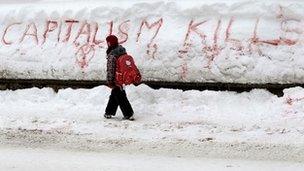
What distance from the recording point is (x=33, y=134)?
36.1 feet

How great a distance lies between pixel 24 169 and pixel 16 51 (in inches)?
299

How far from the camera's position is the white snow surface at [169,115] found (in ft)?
34.8

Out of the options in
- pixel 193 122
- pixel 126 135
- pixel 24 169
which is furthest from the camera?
pixel 193 122

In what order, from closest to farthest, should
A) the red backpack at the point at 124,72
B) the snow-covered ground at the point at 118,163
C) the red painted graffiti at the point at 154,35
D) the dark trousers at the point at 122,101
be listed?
1. the snow-covered ground at the point at 118,163
2. the red backpack at the point at 124,72
3. the dark trousers at the point at 122,101
4. the red painted graffiti at the point at 154,35

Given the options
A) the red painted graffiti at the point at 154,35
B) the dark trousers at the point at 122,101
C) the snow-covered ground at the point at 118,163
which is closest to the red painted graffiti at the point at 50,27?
the red painted graffiti at the point at 154,35

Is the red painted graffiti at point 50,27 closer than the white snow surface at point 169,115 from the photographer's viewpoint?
No

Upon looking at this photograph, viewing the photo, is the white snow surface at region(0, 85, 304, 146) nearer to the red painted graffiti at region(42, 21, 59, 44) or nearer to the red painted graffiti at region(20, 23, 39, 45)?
the red painted graffiti at region(42, 21, 59, 44)

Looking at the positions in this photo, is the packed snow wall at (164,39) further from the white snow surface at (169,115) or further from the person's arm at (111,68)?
the person's arm at (111,68)

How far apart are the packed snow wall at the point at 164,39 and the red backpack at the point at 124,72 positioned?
1945 mm

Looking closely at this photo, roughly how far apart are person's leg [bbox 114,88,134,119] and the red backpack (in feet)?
0.63

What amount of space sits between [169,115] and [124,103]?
3.34 ft

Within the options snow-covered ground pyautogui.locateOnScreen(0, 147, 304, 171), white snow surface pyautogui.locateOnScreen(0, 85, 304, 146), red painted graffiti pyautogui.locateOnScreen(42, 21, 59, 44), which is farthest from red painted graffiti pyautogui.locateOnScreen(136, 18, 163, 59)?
snow-covered ground pyautogui.locateOnScreen(0, 147, 304, 171)

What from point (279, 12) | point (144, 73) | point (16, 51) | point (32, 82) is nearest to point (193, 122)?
point (144, 73)

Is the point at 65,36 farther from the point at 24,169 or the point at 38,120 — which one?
the point at 24,169
